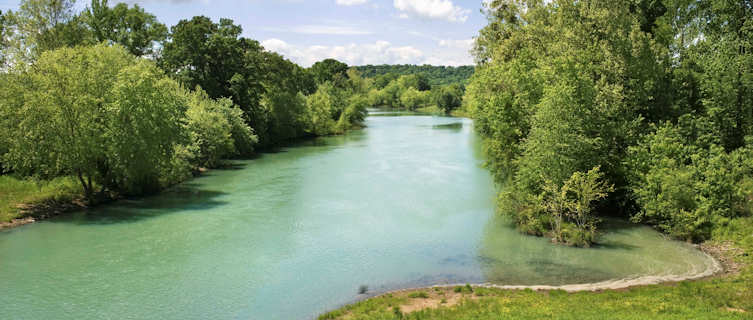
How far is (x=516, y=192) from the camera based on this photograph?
Result: 23984mm

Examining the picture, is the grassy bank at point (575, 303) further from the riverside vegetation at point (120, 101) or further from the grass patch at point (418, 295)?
the riverside vegetation at point (120, 101)

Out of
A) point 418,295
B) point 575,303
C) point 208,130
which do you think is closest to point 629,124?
point 575,303

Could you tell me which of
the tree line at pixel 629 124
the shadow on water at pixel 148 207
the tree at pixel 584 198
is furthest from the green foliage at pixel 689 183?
the shadow on water at pixel 148 207

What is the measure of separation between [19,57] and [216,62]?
83.8ft

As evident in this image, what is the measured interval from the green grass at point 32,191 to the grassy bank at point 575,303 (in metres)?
21.8

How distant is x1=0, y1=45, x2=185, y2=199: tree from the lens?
26344mm

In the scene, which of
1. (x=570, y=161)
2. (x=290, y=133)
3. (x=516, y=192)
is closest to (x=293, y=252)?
(x=516, y=192)

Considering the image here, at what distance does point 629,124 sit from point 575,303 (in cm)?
1367

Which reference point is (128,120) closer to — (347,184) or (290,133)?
(347,184)

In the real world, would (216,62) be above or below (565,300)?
above

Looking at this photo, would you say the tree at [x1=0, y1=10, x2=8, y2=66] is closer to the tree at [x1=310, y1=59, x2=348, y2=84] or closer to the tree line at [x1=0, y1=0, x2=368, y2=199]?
the tree line at [x1=0, y1=0, x2=368, y2=199]

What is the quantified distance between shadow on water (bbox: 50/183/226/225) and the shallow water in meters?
0.10

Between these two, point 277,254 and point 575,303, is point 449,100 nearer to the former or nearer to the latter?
point 277,254

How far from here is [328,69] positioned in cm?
13088
